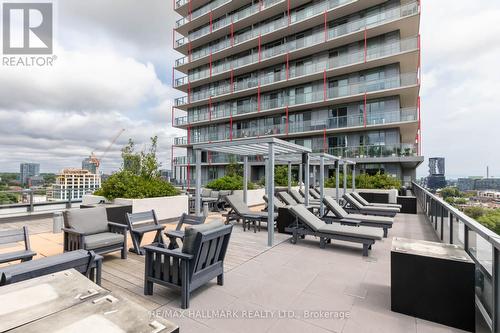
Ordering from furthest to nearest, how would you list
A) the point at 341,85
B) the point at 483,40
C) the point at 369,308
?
the point at 341,85
the point at 483,40
the point at 369,308

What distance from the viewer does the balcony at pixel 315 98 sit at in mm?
21391

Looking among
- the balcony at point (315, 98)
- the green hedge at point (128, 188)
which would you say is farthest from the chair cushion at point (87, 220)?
the balcony at point (315, 98)

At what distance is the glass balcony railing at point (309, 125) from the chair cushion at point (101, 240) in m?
22.7

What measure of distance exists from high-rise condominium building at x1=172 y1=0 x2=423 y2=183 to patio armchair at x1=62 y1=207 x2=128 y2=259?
20240mm

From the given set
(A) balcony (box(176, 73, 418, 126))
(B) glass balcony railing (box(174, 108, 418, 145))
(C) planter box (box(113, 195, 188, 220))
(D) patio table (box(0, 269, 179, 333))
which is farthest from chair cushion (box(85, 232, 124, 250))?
(A) balcony (box(176, 73, 418, 126))

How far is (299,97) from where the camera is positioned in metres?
26.4

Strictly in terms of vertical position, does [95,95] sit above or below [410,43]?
below

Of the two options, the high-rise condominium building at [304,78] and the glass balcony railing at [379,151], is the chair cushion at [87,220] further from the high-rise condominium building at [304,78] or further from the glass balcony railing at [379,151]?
the glass balcony railing at [379,151]

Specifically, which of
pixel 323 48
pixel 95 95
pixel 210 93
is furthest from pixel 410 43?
pixel 95 95

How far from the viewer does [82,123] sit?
129 feet

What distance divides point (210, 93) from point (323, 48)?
607 inches

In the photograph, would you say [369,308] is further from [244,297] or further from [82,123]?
[82,123]

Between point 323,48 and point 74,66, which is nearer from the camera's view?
point 74,66

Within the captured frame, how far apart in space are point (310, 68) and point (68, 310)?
90.1 ft
